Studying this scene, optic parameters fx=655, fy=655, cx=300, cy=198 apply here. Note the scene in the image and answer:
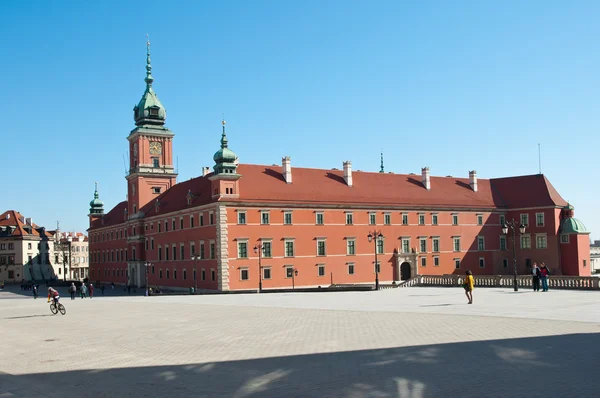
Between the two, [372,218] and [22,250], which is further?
[22,250]

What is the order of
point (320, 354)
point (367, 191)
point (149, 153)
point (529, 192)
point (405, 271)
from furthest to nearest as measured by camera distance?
point (149, 153), point (529, 192), point (405, 271), point (367, 191), point (320, 354)

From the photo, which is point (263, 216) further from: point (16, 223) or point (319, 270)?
point (16, 223)

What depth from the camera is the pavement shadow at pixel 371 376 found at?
38.6 feet

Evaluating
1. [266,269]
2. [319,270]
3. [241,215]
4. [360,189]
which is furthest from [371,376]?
[360,189]

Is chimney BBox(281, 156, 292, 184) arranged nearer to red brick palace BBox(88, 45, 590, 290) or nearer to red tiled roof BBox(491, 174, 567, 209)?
red brick palace BBox(88, 45, 590, 290)

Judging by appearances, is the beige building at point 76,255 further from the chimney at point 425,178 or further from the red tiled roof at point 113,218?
the chimney at point 425,178

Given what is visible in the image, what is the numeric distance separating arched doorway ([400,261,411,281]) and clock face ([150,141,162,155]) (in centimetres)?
3276

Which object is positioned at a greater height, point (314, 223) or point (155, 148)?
point (155, 148)

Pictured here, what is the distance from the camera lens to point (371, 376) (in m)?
13.1

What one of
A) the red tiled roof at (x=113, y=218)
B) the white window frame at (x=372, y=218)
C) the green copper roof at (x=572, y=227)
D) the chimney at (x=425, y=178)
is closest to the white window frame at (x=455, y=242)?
the chimney at (x=425, y=178)

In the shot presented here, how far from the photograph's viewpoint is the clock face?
262 feet

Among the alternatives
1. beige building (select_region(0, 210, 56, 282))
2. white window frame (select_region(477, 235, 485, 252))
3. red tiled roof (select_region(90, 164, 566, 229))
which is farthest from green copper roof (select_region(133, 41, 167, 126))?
beige building (select_region(0, 210, 56, 282))

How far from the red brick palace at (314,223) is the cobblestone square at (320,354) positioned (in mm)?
33518

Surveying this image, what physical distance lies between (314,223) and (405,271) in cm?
1291
